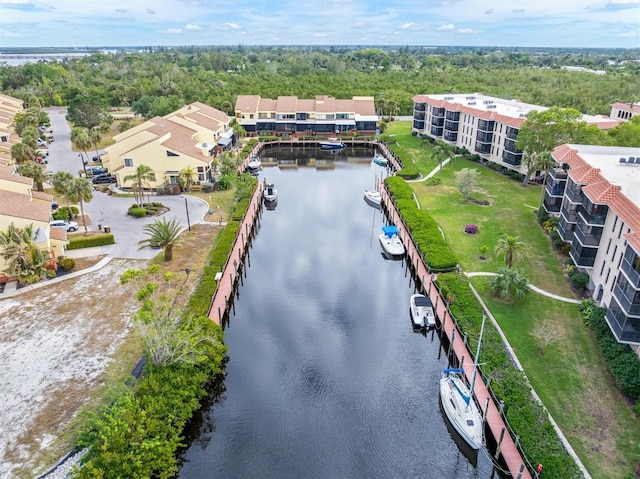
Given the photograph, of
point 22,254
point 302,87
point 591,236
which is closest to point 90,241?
point 22,254

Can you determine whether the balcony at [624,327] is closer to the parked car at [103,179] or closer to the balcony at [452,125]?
the balcony at [452,125]

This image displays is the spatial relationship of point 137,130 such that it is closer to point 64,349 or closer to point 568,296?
point 64,349

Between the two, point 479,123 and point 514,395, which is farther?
point 479,123

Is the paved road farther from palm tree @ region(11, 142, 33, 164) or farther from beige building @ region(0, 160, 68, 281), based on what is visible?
palm tree @ region(11, 142, 33, 164)

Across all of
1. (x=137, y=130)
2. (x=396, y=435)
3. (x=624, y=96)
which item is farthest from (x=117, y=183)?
(x=624, y=96)

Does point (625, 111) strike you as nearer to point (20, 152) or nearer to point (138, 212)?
point (138, 212)

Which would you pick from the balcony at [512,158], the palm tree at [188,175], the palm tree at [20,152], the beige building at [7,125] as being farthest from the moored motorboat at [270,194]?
the balcony at [512,158]

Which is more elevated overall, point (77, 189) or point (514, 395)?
point (77, 189)
